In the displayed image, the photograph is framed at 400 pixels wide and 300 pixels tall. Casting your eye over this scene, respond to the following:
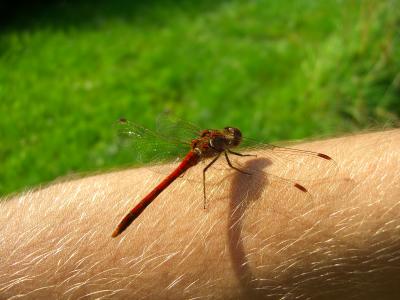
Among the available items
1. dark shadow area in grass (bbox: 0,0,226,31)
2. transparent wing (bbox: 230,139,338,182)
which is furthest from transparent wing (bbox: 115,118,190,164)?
dark shadow area in grass (bbox: 0,0,226,31)

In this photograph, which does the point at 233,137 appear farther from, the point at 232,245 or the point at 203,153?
the point at 232,245

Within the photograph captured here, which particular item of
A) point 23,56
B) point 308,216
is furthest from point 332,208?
point 23,56

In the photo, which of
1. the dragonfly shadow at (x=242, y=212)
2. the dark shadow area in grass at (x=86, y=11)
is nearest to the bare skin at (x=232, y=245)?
the dragonfly shadow at (x=242, y=212)

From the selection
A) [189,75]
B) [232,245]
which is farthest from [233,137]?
[189,75]

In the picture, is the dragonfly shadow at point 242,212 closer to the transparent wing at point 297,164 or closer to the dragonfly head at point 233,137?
the transparent wing at point 297,164

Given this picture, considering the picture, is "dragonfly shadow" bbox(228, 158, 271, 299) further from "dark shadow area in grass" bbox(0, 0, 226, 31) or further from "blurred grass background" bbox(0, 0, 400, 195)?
"dark shadow area in grass" bbox(0, 0, 226, 31)

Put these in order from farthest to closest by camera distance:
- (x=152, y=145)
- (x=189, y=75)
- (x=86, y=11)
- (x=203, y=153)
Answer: (x=86, y=11) → (x=189, y=75) → (x=152, y=145) → (x=203, y=153)

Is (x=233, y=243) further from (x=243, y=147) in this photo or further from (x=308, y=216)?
(x=243, y=147)
